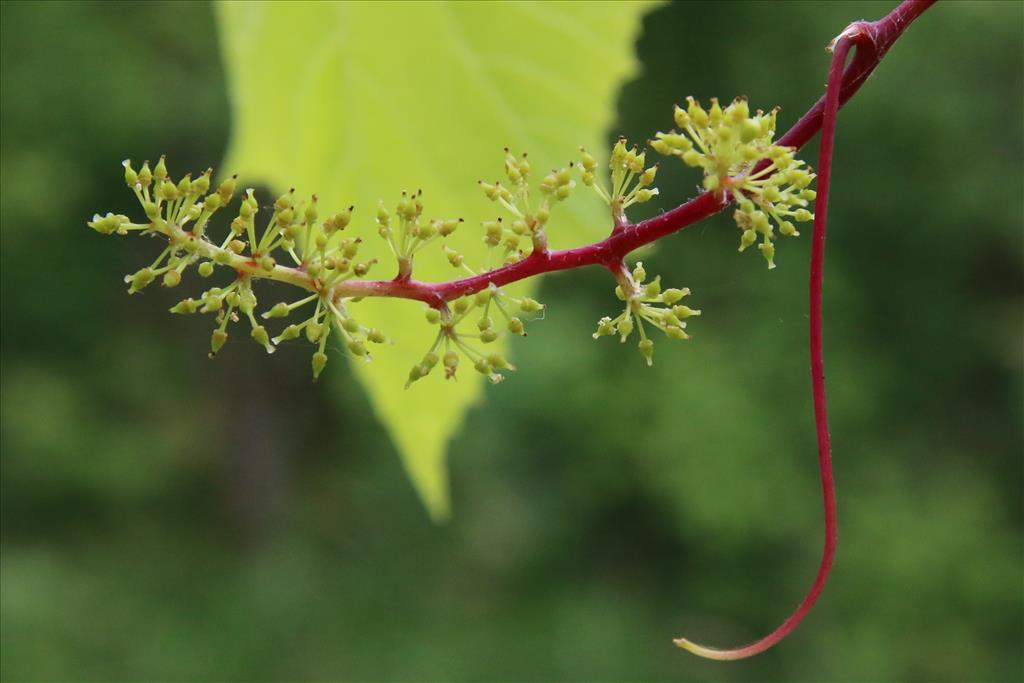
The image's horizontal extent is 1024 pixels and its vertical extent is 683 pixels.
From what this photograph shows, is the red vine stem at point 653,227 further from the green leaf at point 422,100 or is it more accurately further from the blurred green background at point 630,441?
the blurred green background at point 630,441

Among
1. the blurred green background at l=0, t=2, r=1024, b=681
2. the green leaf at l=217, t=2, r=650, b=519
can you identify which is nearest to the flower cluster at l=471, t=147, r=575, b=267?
the green leaf at l=217, t=2, r=650, b=519

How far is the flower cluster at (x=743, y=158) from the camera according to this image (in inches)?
15.9

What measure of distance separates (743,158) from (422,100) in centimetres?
23

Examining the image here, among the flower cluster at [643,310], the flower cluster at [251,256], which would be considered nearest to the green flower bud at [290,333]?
the flower cluster at [251,256]

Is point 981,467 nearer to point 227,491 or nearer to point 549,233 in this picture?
point 227,491

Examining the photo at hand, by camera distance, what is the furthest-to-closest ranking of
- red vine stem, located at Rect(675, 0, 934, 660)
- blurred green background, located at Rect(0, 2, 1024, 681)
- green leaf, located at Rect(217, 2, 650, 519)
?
blurred green background, located at Rect(0, 2, 1024, 681) → green leaf, located at Rect(217, 2, 650, 519) → red vine stem, located at Rect(675, 0, 934, 660)

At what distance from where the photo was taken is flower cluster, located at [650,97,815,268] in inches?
15.9

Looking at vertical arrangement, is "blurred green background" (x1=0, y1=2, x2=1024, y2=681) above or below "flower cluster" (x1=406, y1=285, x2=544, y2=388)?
below

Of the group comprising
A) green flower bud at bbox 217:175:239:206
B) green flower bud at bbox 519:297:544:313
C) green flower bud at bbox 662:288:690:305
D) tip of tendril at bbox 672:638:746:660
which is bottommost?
tip of tendril at bbox 672:638:746:660

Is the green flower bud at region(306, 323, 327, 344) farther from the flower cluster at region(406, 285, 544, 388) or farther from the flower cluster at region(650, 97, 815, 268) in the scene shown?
the flower cluster at region(650, 97, 815, 268)

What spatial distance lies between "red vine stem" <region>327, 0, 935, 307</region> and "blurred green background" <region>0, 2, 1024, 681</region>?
5.07m

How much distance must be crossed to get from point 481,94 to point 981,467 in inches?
255

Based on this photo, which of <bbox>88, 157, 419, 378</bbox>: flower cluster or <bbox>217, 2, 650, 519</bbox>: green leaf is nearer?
<bbox>88, 157, 419, 378</bbox>: flower cluster

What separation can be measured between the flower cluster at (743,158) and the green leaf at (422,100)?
15 cm
